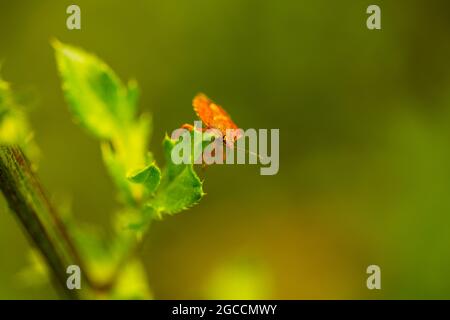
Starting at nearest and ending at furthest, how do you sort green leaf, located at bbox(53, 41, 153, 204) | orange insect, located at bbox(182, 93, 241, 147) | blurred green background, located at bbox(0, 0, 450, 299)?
orange insect, located at bbox(182, 93, 241, 147) → green leaf, located at bbox(53, 41, 153, 204) → blurred green background, located at bbox(0, 0, 450, 299)

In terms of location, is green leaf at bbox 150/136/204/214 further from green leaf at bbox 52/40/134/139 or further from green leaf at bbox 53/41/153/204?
green leaf at bbox 52/40/134/139

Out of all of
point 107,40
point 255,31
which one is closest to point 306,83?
point 255,31

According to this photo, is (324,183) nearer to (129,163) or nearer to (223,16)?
(223,16)

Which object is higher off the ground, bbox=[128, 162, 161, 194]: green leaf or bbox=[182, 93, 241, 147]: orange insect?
bbox=[182, 93, 241, 147]: orange insect

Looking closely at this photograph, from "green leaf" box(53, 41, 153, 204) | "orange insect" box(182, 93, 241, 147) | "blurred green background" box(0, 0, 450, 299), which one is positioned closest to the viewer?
"orange insect" box(182, 93, 241, 147)

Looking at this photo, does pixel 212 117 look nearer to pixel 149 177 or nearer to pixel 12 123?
pixel 149 177

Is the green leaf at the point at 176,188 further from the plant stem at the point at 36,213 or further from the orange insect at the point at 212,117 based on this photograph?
the plant stem at the point at 36,213

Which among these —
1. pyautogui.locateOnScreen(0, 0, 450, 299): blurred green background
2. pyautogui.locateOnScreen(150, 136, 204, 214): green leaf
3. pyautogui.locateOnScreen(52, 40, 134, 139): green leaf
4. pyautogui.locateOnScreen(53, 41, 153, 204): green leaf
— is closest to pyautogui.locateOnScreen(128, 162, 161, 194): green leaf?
pyautogui.locateOnScreen(150, 136, 204, 214): green leaf

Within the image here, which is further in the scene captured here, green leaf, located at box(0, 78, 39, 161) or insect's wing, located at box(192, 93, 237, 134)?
insect's wing, located at box(192, 93, 237, 134)
